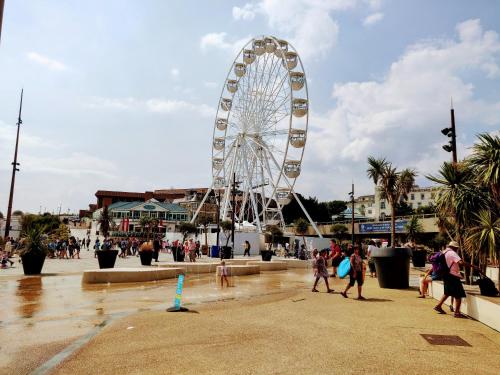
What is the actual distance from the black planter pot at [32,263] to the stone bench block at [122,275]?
312 cm

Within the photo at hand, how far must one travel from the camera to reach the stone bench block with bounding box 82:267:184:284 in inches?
512

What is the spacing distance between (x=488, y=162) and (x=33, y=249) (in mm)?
14149

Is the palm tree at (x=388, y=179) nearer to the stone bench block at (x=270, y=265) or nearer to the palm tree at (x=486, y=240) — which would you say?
the stone bench block at (x=270, y=265)

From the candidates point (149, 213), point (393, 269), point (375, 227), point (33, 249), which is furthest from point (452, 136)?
point (149, 213)

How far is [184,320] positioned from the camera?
274 inches

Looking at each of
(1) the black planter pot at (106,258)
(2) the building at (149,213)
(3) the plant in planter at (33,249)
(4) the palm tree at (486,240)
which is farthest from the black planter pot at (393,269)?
(2) the building at (149,213)

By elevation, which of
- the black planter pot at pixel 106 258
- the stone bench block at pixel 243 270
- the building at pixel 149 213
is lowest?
the stone bench block at pixel 243 270

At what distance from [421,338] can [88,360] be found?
14.1ft

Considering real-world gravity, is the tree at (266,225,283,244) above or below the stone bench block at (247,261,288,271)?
above

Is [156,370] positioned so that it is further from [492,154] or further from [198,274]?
[198,274]

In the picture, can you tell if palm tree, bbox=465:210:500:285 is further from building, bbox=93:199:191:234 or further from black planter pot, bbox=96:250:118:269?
building, bbox=93:199:191:234

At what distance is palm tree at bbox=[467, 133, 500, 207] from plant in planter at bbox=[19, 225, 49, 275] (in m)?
13.4

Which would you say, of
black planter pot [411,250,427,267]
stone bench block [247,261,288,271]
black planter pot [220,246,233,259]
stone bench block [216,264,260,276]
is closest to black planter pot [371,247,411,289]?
stone bench block [216,264,260,276]

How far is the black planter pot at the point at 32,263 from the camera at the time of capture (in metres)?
14.9
